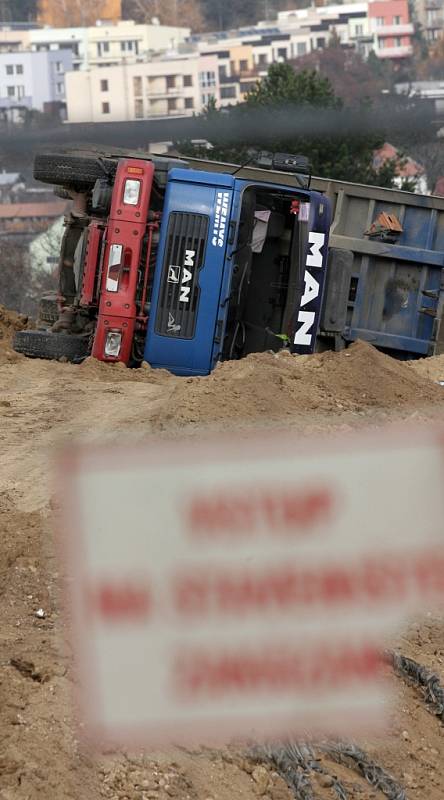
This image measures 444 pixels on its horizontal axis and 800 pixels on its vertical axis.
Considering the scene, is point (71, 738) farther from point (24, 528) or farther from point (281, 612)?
point (24, 528)

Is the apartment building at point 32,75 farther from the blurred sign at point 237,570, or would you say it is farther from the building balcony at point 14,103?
the blurred sign at point 237,570

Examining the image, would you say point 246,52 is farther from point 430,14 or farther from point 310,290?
point 310,290

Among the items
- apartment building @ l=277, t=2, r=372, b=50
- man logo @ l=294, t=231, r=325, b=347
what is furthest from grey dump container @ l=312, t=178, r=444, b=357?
apartment building @ l=277, t=2, r=372, b=50

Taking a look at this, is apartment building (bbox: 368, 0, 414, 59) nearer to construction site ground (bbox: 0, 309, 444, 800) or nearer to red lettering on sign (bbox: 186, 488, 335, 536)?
construction site ground (bbox: 0, 309, 444, 800)

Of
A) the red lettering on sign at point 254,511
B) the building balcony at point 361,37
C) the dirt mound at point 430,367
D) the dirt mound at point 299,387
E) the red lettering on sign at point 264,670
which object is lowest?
the dirt mound at point 430,367

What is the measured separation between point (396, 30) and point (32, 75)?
3333 cm

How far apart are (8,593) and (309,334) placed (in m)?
6.18

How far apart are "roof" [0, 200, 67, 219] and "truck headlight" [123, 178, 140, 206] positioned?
195 ft

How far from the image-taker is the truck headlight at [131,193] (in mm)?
12172

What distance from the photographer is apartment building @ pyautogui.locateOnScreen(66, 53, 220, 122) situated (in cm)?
8088

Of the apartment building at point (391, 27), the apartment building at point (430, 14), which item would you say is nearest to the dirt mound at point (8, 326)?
the apartment building at point (391, 27)

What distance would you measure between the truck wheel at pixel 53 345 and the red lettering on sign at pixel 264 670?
7.93 metres

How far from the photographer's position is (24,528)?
26.9 ft

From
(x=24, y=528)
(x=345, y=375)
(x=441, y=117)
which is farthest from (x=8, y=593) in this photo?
(x=441, y=117)
